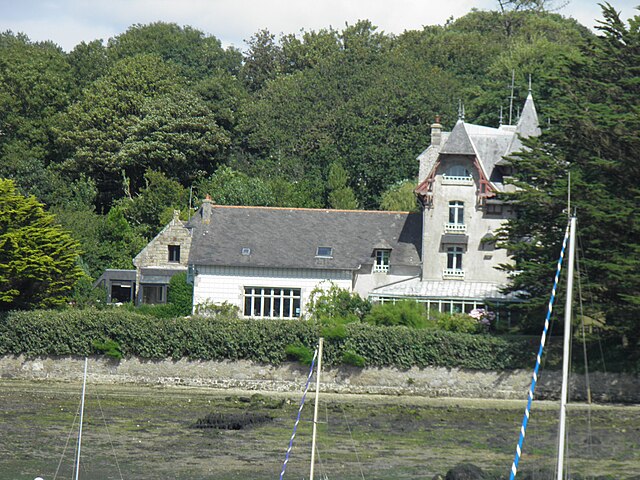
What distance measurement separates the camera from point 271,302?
2170 inches

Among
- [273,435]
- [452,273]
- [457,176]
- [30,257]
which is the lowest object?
[273,435]

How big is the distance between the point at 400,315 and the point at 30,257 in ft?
49.4

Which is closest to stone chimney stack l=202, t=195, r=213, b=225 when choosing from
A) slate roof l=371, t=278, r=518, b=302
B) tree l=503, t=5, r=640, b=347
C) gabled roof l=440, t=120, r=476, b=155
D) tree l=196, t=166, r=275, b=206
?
slate roof l=371, t=278, r=518, b=302

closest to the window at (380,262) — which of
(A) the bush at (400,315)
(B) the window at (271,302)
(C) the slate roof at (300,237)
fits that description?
(C) the slate roof at (300,237)

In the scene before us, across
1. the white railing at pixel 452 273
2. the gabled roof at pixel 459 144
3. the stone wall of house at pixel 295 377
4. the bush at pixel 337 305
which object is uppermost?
the gabled roof at pixel 459 144

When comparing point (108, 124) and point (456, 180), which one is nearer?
point (456, 180)

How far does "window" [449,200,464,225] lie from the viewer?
55.7m

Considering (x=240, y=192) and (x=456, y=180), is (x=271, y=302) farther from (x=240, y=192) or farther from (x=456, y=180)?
Result: (x=240, y=192)

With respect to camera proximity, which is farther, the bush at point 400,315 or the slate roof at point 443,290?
the slate roof at point 443,290

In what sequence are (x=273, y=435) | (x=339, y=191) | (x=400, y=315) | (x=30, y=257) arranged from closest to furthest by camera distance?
(x=273, y=435), (x=30, y=257), (x=400, y=315), (x=339, y=191)

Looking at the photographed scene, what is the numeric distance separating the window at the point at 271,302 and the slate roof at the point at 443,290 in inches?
144

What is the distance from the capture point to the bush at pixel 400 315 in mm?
49500

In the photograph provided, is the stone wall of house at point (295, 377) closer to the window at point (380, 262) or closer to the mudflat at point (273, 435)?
the mudflat at point (273, 435)

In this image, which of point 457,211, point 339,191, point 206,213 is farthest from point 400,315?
point 339,191
